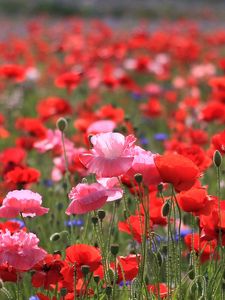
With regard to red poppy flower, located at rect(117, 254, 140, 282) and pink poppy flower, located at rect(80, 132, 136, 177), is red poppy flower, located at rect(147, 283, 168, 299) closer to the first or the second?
red poppy flower, located at rect(117, 254, 140, 282)

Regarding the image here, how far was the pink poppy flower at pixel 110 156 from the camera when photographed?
1.60 meters

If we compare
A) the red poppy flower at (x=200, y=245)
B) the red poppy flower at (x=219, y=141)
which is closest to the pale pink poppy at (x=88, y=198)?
the red poppy flower at (x=200, y=245)

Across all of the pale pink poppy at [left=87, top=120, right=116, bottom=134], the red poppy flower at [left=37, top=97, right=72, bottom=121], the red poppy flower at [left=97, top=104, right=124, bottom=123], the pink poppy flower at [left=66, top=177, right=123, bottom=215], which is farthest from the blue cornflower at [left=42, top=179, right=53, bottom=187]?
the pink poppy flower at [left=66, top=177, right=123, bottom=215]

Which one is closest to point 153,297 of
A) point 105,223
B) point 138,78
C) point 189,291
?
point 189,291

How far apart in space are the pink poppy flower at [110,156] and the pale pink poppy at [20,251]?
8.2 inches

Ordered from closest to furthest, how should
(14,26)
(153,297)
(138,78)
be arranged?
(153,297) → (138,78) → (14,26)

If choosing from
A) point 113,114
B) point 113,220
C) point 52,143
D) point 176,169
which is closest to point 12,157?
point 52,143

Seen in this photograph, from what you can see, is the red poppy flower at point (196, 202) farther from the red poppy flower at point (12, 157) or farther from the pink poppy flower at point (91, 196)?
the red poppy flower at point (12, 157)

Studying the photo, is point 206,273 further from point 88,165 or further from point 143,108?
point 143,108

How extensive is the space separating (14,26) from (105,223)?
1067 centimetres

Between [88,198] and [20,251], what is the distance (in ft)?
0.61

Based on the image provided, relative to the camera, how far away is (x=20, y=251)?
161 cm

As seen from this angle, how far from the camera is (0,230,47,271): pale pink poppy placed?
1607 millimetres

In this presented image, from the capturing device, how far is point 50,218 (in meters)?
2.76
